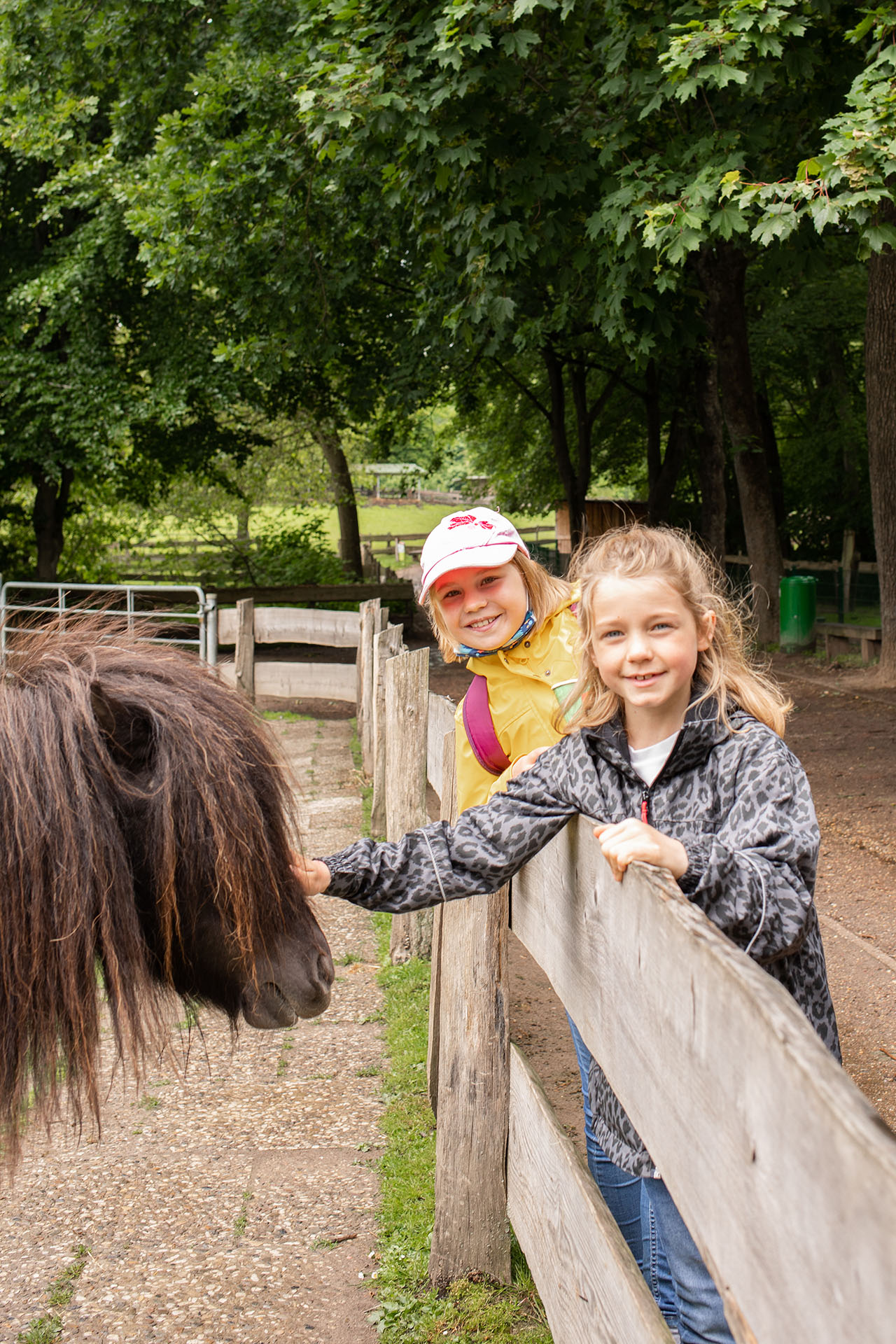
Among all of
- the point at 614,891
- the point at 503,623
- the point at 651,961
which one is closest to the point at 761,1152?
the point at 651,961

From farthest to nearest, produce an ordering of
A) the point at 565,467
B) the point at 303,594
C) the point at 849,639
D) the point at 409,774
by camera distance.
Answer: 1. the point at 565,467
2. the point at 303,594
3. the point at 849,639
4. the point at 409,774

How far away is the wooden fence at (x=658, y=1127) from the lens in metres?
0.68

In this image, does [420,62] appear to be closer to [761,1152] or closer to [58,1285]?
[58,1285]

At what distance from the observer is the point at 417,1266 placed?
8.44ft

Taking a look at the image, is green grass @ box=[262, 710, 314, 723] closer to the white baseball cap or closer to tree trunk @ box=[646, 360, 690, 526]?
tree trunk @ box=[646, 360, 690, 526]

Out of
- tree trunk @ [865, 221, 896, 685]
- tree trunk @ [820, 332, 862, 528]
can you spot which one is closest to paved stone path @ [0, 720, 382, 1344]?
tree trunk @ [865, 221, 896, 685]

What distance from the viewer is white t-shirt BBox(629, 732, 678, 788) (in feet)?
5.68

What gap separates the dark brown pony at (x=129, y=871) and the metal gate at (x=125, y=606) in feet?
0.74

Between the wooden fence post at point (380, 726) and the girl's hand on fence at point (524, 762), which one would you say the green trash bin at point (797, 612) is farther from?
the girl's hand on fence at point (524, 762)

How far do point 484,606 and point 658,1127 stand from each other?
1416 millimetres

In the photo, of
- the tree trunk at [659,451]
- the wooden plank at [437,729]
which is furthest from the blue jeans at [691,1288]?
the tree trunk at [659,451]

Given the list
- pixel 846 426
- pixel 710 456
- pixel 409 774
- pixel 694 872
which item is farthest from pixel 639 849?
pixel 846 426

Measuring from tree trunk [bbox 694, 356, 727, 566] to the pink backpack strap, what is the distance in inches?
530

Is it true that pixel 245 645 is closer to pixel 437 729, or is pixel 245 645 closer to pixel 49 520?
pixel 437 729
